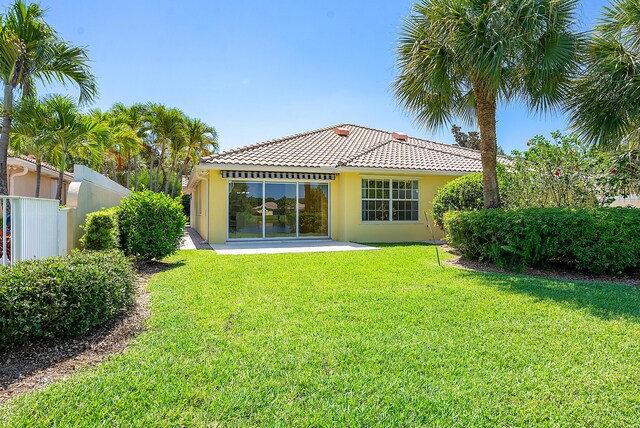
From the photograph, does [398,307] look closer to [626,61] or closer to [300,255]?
[300,255]

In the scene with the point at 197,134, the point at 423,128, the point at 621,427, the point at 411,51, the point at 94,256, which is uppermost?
the point at 197,134

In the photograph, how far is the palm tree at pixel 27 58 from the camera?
433 inches

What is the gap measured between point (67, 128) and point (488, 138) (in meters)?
15.8

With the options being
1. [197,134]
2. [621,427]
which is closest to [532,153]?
[621,427]

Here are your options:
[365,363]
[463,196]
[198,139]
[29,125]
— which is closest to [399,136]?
[463,196]

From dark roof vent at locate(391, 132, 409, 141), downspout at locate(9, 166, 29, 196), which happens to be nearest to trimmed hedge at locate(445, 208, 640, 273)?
dark roof vent at locate(391, 132, 409, 141)

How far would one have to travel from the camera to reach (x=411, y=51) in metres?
12.2

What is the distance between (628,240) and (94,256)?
13.5 m

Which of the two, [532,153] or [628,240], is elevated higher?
[532,153]

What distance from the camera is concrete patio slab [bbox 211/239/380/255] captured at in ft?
51.6

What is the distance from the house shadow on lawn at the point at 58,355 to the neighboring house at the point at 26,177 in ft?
62.1

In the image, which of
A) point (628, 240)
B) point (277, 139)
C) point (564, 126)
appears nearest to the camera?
point (628, 240)

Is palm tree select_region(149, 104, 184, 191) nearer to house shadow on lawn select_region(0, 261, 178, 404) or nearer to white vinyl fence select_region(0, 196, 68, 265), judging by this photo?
white vinyl fence select_region(0, 196, 68, 265)

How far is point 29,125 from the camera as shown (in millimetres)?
13477
